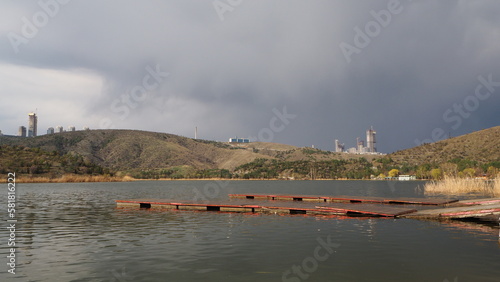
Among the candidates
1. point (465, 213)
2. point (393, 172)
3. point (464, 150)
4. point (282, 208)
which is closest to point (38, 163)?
point (282, 208)

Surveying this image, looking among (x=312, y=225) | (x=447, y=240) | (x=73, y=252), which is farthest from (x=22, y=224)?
(x=447, y=240)

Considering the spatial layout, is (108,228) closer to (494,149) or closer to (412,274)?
(412,274)

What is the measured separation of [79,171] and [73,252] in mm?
132101

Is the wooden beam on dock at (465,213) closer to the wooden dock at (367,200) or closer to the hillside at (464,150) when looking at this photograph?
the wooden dock at (367,200)

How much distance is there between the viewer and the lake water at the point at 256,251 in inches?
493

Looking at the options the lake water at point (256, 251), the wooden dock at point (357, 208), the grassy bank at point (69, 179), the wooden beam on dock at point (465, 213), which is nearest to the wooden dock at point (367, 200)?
the wooden dock at point (357, 208)

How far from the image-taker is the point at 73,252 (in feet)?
52.8

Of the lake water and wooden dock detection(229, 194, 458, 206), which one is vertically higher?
wooden dock detection(229, 194, 458, 206)

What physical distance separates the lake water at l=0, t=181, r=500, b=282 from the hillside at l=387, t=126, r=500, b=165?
126 m

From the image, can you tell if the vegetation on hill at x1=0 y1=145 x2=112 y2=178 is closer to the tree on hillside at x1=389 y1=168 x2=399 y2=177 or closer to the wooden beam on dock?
the wooden beam on dock

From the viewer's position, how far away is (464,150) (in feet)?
453

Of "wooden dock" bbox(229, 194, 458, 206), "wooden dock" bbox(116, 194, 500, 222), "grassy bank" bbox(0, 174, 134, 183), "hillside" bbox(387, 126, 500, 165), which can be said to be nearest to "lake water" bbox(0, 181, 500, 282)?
"wooden dock" bbox(116, 194, 500, 222)

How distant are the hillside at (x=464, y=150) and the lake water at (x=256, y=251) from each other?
412 feet

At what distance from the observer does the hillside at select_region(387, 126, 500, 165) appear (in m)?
128
